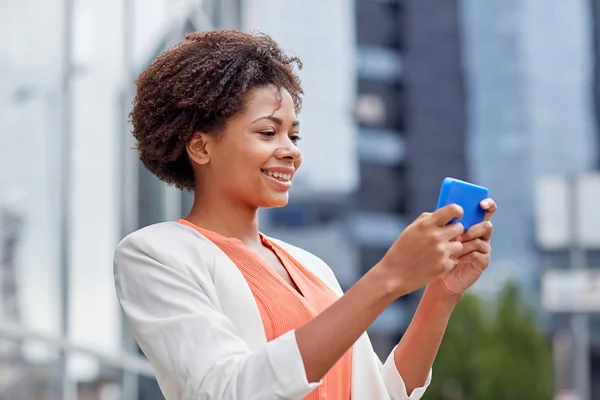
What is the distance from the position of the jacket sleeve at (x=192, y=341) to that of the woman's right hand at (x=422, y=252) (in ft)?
0.50

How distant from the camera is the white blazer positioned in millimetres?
1267

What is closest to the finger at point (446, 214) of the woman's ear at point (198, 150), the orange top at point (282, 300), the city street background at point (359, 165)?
the orange top at point (282, 300)

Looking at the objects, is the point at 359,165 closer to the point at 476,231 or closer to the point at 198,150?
the point at 198,150

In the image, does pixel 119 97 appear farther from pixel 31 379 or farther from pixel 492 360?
pixel 492 360

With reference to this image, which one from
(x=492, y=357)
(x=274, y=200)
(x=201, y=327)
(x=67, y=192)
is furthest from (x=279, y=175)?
(x=492, y=357)

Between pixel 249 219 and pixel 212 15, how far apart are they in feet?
24.4

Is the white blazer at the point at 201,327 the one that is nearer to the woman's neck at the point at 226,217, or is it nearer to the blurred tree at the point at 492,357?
the woman's neck at the point at 226,217

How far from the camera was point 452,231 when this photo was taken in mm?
1265

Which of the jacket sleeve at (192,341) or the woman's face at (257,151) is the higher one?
the woman's face at (257,151)

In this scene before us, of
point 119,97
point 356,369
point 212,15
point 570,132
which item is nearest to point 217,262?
point 356,369

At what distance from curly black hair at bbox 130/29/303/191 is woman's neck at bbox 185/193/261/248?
8 centimetres

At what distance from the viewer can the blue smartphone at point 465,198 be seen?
1.35m

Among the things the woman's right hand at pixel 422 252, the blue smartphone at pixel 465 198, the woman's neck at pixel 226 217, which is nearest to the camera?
the woman's right hand at pixel 422 252

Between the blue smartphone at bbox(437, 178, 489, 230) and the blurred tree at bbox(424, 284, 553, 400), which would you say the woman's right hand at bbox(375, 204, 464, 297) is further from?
the blurred tree at bbox(424, 284, 553, 400)
